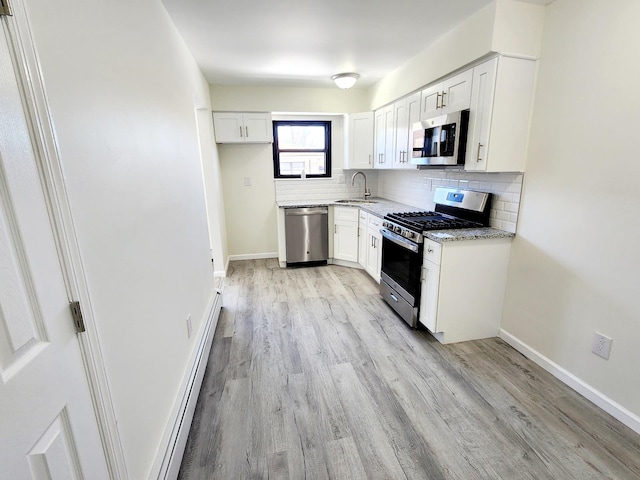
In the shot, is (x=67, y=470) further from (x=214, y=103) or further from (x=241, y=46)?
(x=214, y=103)

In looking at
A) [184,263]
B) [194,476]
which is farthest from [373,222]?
[194,476]

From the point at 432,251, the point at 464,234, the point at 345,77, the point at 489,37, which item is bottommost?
the point at 432,251

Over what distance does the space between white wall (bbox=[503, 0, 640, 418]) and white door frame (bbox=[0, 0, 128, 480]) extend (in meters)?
2.52

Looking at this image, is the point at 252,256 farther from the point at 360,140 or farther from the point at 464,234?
the point at 464,234

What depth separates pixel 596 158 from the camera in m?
1.82

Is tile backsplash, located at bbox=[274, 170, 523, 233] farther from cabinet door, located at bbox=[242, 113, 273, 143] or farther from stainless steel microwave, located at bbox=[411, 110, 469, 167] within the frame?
cabinet door, located at bbox=[242, 113, 273, 143]

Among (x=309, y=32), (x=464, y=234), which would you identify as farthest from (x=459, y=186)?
(x=309, y=32)

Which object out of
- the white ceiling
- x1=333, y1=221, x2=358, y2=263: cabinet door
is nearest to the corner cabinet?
the white ceiling

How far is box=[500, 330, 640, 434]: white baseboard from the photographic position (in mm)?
1712

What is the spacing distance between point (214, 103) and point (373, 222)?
262 cm

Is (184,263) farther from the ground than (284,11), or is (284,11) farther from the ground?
(284,11)

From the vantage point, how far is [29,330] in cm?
72

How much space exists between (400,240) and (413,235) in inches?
8.1

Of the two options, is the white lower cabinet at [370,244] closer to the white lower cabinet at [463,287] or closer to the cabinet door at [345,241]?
the cabinet door at [345,241]
